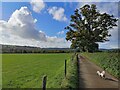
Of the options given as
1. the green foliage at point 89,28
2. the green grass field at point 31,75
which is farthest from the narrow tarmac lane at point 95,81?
the green foliage at point 89,28

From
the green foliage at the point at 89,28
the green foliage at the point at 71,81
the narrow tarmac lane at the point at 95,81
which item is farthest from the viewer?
the green foliage at the point at 89,28

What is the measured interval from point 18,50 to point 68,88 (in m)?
85.3

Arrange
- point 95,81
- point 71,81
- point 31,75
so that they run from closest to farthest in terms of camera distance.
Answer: point 71,81, point 95,81, point 31,75

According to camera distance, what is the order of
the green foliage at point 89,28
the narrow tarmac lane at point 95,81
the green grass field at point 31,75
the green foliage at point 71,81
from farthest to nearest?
the green foliage at point 89,28 → the green grass field at point 31,75 → the narrow tarmac lane at point 95,81 → the green foliage at point 71,81

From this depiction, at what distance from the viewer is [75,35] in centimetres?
5094

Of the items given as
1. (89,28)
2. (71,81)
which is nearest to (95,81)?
(71,81)

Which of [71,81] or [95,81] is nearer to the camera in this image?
[71,81]

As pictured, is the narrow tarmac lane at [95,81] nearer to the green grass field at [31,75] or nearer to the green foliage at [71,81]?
the green foliage at [71,81]

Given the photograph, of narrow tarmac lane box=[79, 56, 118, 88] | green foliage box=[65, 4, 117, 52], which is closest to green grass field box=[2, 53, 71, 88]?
narrow tarmac lane box=[79, 56, 118, 88]

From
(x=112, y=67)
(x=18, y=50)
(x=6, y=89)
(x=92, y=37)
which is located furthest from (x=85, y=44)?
(x=18, y=50)

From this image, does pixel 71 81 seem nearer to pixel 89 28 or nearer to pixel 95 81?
pixel 95 81

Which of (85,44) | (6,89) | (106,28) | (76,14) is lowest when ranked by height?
(6,89)

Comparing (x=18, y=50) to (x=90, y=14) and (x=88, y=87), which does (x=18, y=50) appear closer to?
(x=90, y=14)

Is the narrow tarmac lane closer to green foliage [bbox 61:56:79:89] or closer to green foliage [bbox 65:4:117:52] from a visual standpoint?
green foliage [bbox 61:56:79:89]
